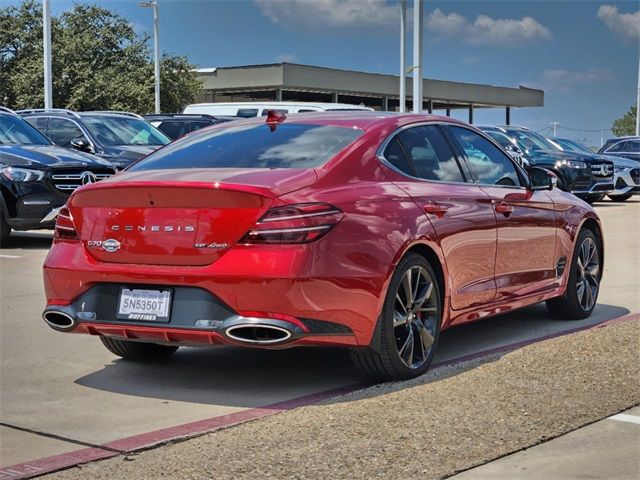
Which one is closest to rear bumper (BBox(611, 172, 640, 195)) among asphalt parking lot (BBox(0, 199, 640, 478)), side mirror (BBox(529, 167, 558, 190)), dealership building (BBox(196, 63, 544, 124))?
asphalt parking lot (BBox(0, 199, 640, 478))

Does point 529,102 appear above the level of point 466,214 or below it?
above

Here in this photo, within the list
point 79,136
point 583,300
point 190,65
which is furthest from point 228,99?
point 583,300

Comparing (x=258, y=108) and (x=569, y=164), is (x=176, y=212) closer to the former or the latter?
(x=258, y=108)

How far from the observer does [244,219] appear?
5418mm

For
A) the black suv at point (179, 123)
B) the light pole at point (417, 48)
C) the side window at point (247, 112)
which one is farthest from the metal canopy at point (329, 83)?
the black suv at point (179, 123)

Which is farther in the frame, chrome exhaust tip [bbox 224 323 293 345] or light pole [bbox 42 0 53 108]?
light pole [bbox 42 0 53 108]

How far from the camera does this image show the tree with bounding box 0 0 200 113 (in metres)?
53.1

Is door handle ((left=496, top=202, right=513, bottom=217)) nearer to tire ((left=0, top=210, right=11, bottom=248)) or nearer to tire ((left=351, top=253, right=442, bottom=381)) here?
tire ((left=351, top=253, right=442, bottom=381))

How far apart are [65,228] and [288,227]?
1439 millimetres

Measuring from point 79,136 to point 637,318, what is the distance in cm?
1052

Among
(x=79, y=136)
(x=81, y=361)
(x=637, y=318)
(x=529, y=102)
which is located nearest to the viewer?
(x=81, y=361)

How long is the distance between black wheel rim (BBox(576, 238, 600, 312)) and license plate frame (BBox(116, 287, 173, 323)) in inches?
154

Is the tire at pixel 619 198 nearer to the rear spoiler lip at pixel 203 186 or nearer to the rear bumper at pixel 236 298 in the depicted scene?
the rear bumper at pixel 236 298

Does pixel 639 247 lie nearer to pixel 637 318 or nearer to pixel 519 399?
pixel 637 318
